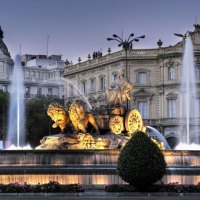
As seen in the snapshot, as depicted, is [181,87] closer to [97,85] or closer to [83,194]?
[97,85]

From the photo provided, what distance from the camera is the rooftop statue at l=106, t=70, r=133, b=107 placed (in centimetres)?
3253

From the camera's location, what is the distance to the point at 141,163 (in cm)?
2431

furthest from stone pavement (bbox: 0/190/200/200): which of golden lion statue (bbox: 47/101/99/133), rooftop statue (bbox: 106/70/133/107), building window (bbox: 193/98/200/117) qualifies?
building window (bbox: 193/98/200/117)

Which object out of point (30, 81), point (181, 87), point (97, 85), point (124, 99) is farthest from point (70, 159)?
point (30, 81)

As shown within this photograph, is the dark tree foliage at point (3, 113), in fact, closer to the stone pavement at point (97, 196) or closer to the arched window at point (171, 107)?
the arched window at point (171, 107)

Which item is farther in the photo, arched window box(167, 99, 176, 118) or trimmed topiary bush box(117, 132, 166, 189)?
arched window box(167, 99, 176, 118)

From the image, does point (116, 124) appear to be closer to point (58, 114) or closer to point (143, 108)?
point (58, 114)

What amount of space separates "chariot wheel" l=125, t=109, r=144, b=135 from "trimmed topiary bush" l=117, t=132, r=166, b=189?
7.58 m

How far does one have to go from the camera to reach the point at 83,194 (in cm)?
2448

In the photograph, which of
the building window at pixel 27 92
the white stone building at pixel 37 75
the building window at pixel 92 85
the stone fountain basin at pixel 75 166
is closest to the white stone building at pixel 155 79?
the building window at pixel 92 85

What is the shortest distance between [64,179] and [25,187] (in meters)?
2.63

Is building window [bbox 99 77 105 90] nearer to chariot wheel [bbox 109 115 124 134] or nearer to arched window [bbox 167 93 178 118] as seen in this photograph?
arched window [bbox 167 93 178 118]

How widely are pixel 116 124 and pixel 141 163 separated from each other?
7997 mm

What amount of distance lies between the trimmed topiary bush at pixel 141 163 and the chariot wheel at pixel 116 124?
282 inches
